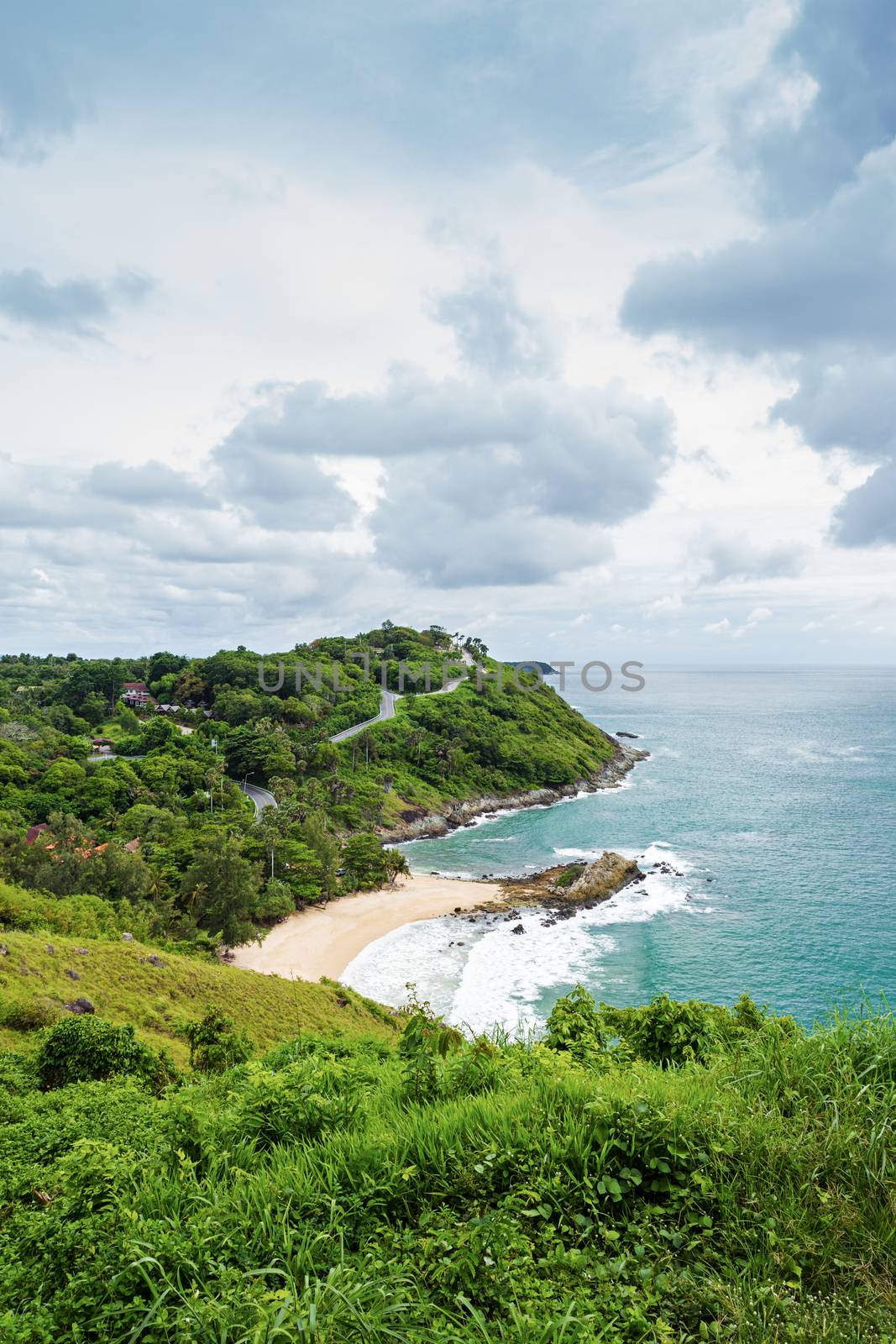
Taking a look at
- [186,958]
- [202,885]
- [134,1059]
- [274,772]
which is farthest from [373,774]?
[134,1059]

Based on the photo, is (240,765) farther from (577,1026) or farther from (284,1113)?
(284,1113)

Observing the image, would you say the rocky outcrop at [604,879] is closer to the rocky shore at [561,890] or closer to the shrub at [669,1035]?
the rocky shore at [561,890]

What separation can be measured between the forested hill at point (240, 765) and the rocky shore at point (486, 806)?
1275 mm

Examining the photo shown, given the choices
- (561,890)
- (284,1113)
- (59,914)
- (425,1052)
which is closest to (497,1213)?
(425,1052)

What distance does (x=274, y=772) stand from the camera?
228 feet

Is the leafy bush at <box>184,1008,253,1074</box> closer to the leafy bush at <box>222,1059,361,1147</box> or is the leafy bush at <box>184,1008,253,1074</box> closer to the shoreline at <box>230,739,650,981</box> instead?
the leafy bush at <box>222,1059,361,1147</box>

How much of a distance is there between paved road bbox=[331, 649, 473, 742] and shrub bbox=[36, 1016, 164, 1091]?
6522 centimetres

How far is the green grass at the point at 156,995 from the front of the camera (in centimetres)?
1850

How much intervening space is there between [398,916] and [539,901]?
10.5 meters

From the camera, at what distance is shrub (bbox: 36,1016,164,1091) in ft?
44.1

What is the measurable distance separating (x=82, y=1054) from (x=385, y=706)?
8365 cm

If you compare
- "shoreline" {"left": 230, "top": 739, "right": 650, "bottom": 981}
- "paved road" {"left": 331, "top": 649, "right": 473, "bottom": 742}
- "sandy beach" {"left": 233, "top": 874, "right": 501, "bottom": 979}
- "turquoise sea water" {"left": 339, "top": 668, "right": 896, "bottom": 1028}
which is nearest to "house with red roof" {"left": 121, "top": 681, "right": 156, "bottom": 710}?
"paved road" {"left": 331, "top": 649, "right": 473, "bottom": 742}

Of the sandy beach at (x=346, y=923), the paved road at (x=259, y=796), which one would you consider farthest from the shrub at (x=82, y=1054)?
the paved road at (x=259, y=796)

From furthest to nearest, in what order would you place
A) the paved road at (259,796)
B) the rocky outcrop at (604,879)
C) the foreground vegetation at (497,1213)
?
the paved road at (259,796)
the rocky outcrop at (604,879)
the foreground vegetation at (497,1213)
